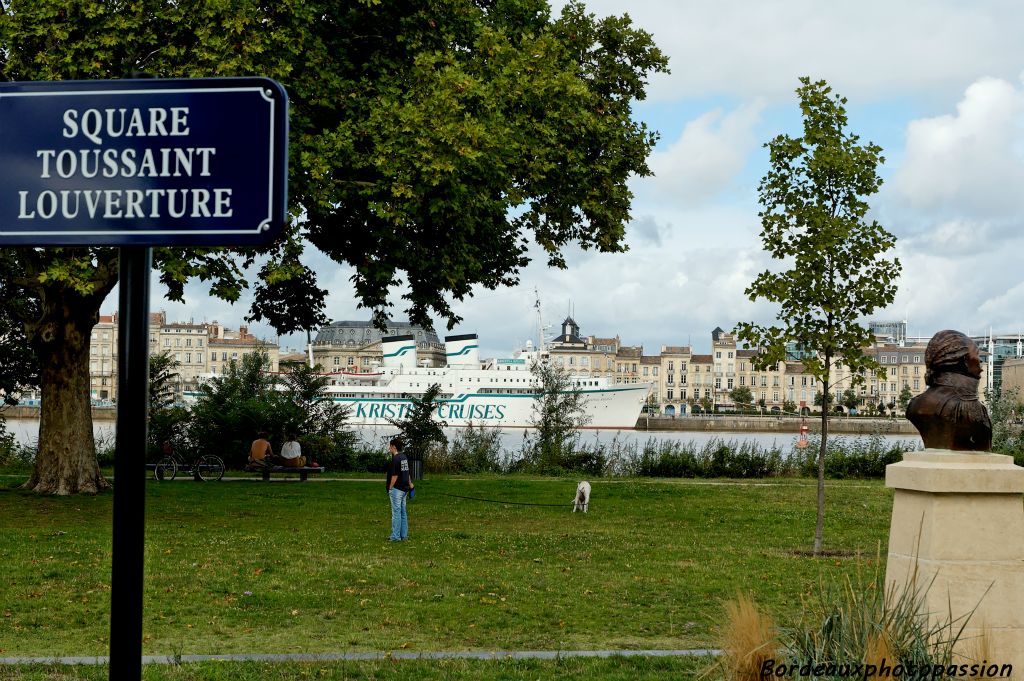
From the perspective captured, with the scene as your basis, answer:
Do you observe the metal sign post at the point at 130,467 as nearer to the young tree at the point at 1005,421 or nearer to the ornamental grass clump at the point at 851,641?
the ornamental grass clump at the point at 851,641

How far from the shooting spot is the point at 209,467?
27.4 meters

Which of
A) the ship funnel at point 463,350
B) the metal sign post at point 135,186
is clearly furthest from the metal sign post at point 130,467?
the ship funnel at point 463,350

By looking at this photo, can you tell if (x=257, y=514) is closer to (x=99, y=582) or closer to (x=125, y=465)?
(x=99, y=582)

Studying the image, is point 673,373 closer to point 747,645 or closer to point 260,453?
point 260,453

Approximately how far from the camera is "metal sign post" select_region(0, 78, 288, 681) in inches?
134

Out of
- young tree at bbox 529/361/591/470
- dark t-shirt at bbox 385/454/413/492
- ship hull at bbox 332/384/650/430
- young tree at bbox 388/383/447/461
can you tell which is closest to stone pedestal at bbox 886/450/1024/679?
dark t-shirt at bbox 385/454/413/492

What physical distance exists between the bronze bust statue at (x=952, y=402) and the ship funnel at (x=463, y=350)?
88.3m

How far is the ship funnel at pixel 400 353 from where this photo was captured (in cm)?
9669

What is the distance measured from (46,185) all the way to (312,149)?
15.3 meters

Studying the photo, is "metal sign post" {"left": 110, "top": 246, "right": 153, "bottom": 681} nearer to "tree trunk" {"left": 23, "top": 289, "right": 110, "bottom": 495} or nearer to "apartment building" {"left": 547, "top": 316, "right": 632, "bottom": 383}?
"tree trunk" {"left": 23, "top": 289, "right": 110, "bottom": 495}

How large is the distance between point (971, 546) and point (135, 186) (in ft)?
17.9

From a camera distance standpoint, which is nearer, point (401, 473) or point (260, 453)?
point (401, 473)

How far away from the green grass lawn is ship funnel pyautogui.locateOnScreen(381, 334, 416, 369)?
73528 millimetres

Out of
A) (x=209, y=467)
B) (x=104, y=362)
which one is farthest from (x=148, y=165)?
(x=104, y=362)
